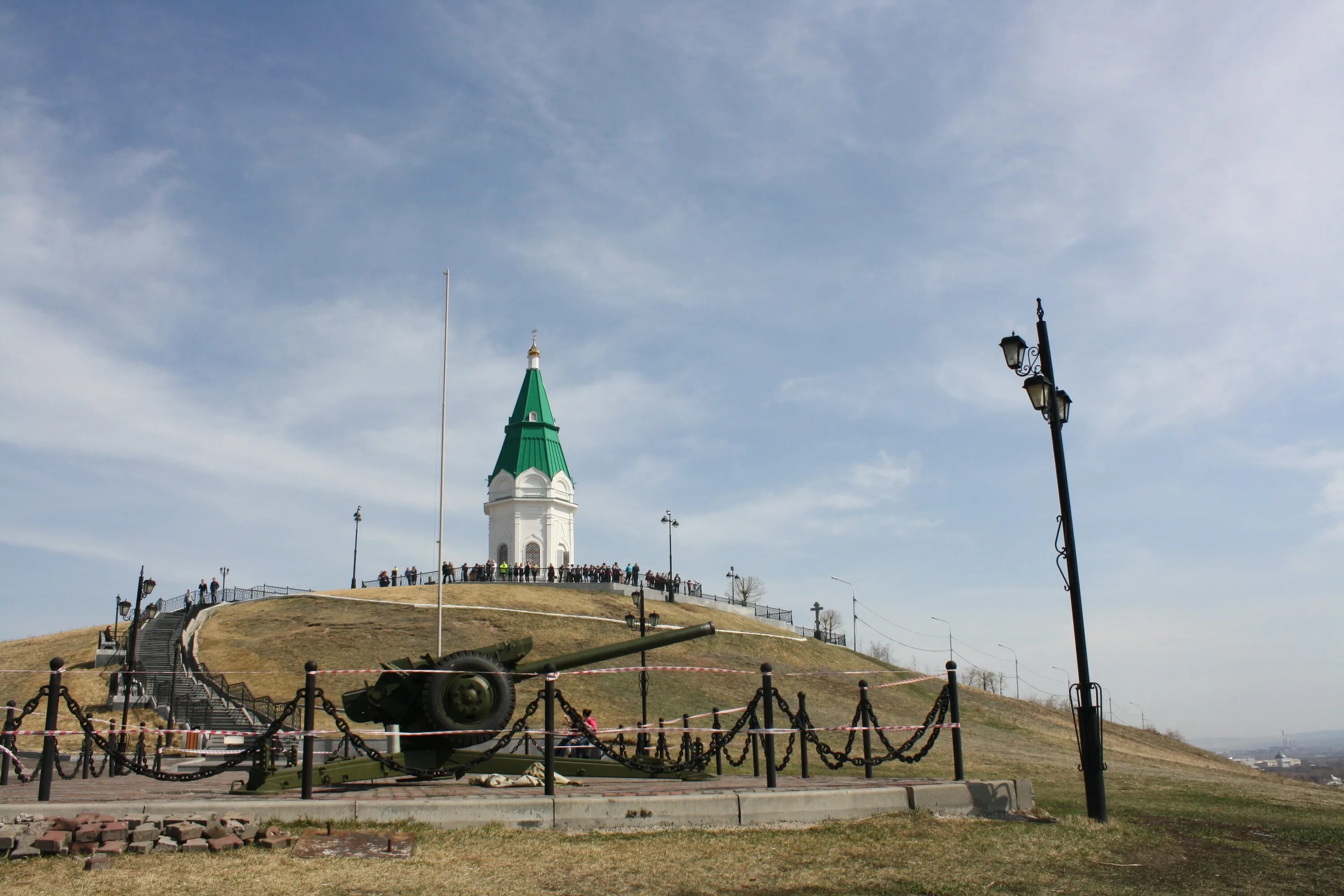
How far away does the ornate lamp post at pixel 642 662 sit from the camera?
17.5 m

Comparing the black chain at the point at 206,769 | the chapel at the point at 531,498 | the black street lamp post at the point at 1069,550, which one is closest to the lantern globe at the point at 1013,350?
the black street lamp post at the point at 1069,550

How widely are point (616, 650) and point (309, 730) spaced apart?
16.3 feet

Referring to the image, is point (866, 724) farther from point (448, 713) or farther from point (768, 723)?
point (448, 713)

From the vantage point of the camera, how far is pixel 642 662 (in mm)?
22234

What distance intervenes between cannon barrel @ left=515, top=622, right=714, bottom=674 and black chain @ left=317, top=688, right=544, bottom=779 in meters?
0.90

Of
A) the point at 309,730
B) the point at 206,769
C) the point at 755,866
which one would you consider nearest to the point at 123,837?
the point at 309,730

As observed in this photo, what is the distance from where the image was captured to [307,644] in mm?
42375

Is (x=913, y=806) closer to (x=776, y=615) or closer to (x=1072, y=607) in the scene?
(x=1072, y=607)

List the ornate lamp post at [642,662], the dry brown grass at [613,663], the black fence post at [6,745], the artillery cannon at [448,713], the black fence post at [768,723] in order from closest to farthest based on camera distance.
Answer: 1. the black fence post at [768,723]
2. the artillery cannon at [448,713]
3. the black fence post at [6,745]
4. the ornate lamp post at [642,662]
5. the dry brown grass at [613,663]

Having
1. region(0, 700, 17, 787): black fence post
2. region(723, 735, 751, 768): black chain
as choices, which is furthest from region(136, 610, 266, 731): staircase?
region(723, 735, 751, 768): black chain

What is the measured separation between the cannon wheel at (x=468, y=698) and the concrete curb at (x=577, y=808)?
2.32m

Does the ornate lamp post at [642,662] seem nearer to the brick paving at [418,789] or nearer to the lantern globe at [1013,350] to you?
the brick paving at [418,789]

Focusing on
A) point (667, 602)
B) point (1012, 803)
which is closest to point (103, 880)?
point (1012, 803)

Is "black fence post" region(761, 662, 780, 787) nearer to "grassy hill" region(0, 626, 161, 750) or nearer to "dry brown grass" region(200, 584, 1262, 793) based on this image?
"dry brown grass" region(200, 584, 1262, 793)
